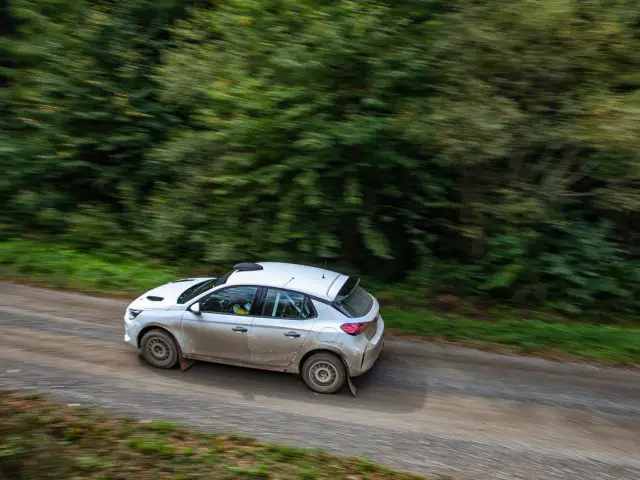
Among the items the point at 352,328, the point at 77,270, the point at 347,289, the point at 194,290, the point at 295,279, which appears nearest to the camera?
the point at 352,328

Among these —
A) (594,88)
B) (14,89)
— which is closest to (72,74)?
(14,89)

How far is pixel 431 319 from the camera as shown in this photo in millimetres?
10930

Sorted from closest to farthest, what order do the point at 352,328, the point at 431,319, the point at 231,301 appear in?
the point at 352,328
the point at 231,301
the point at 431,319

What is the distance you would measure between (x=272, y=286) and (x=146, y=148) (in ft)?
27.7

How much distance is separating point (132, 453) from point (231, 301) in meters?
2.88

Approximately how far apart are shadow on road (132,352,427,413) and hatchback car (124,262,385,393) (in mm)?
198

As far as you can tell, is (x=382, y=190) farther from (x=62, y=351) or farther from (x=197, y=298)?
(x=62, y=351)

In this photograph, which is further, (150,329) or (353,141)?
(353,141)

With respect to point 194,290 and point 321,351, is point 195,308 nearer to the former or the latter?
point 194,290

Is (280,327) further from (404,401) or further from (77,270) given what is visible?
(77,270)

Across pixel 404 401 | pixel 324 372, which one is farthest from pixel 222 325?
pixel 404 401

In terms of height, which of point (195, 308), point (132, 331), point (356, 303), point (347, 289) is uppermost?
point (347, 289)

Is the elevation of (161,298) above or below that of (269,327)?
above

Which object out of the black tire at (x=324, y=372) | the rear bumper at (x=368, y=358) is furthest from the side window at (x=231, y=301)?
the rear bumper at (x=368, y=358)
